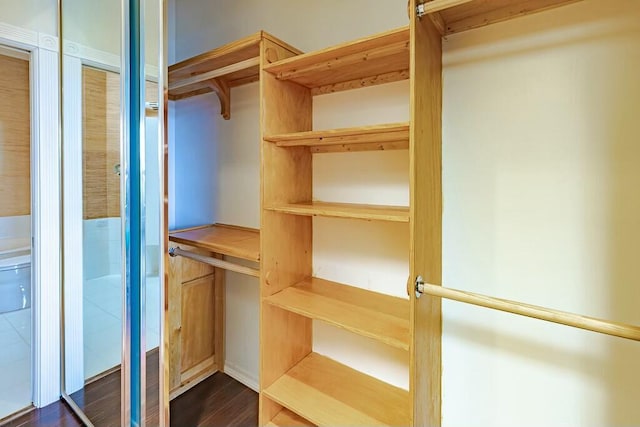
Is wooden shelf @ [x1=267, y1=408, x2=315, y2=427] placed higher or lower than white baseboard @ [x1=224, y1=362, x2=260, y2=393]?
higher

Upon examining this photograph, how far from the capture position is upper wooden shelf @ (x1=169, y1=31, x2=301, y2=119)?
1.41 metres

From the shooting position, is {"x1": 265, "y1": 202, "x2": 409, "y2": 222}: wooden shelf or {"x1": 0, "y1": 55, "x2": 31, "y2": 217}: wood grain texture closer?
{"x1": 265, "y1": 202, "x2": 409, "y2": 222}: wooden shelf

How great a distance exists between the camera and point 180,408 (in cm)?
181

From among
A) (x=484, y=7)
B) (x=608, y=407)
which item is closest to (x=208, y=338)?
(x=608, y=407)

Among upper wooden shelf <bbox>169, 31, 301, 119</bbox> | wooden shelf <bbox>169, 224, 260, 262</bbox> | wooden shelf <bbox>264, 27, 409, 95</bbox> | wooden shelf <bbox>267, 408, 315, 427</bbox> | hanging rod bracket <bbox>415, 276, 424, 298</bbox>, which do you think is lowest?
wooden shelf <bbox>267, 408, 315, 427</bbox>

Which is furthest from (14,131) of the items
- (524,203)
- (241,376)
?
(524,203)

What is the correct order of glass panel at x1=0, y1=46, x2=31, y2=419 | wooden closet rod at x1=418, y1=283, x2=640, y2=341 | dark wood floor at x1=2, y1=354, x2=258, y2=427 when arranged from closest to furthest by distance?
wooden closet rod at x1=418, y1=283, x2=640, y2=341, dark wood floor at x1=2, y1=354, x2=258, y2=427, glass panel at x1=0, y1=46, x2=31, y2=419

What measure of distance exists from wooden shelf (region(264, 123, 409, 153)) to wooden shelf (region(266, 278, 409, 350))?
26.4 inches

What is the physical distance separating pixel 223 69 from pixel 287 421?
1.78 metres

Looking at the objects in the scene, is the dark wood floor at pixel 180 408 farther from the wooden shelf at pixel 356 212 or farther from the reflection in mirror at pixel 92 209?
the wooden shelf at pixel 356 212

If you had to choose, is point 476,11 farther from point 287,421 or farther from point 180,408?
point 180,408

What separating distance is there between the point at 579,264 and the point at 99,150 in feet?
7.43

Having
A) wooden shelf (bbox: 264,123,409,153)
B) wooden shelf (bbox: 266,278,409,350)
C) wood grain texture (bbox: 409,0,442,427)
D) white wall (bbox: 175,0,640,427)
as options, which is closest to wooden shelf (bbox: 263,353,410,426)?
white wall (bbox: 175,0,640,427)

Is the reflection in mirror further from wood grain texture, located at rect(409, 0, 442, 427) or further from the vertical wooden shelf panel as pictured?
wood grain texture, located at rect(409, 0, 442, 427)
